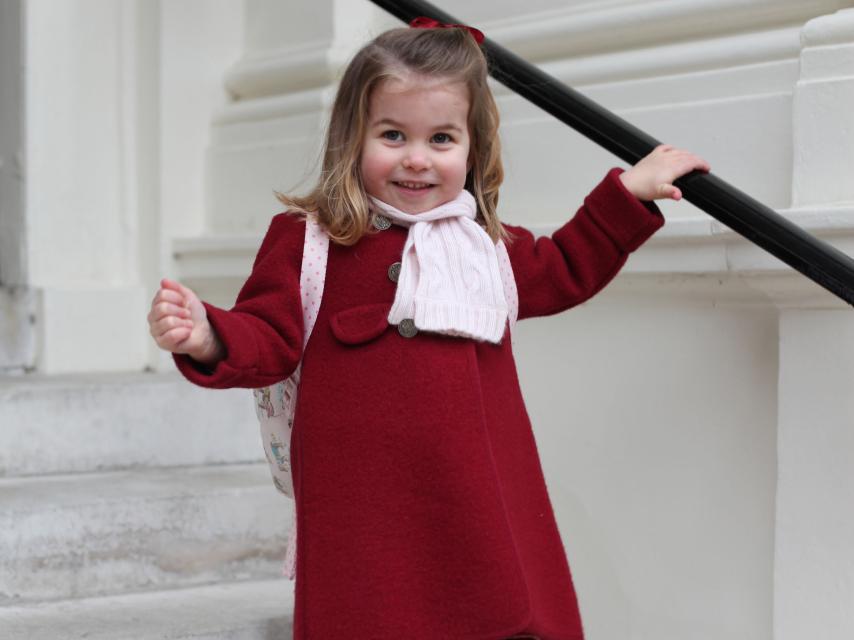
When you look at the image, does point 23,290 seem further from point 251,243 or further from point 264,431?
point 264,431

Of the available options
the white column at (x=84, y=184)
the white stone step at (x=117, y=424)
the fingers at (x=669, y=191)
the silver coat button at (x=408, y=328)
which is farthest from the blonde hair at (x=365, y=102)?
the white column at (x=84, y=184)

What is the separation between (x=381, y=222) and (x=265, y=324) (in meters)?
0.23

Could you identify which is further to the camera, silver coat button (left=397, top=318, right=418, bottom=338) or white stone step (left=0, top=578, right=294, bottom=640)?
white stone step (left=0, top=578, right=294, bottom=640)

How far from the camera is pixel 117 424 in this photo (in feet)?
8.57

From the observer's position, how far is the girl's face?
5.65 feet

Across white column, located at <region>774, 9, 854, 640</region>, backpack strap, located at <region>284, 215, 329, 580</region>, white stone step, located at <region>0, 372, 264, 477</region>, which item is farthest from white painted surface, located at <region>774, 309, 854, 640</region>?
white stone step, located at <region>0, 372, 264, 477</region>

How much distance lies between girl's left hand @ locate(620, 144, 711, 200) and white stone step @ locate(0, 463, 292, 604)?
101 centimetres

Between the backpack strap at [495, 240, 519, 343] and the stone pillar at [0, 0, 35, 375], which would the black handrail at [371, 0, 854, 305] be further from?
the stone pillar at [0, 0, 35, 375]

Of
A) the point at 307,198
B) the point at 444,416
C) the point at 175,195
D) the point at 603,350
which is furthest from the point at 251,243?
the point at 444,416

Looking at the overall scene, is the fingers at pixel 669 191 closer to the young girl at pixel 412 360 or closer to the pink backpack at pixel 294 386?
the young girl at pixel 412 360

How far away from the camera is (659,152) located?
1847 millimetres

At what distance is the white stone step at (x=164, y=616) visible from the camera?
1950mm

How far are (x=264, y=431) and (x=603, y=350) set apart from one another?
769 mm

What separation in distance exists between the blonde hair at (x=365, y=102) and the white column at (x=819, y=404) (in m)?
0.57
